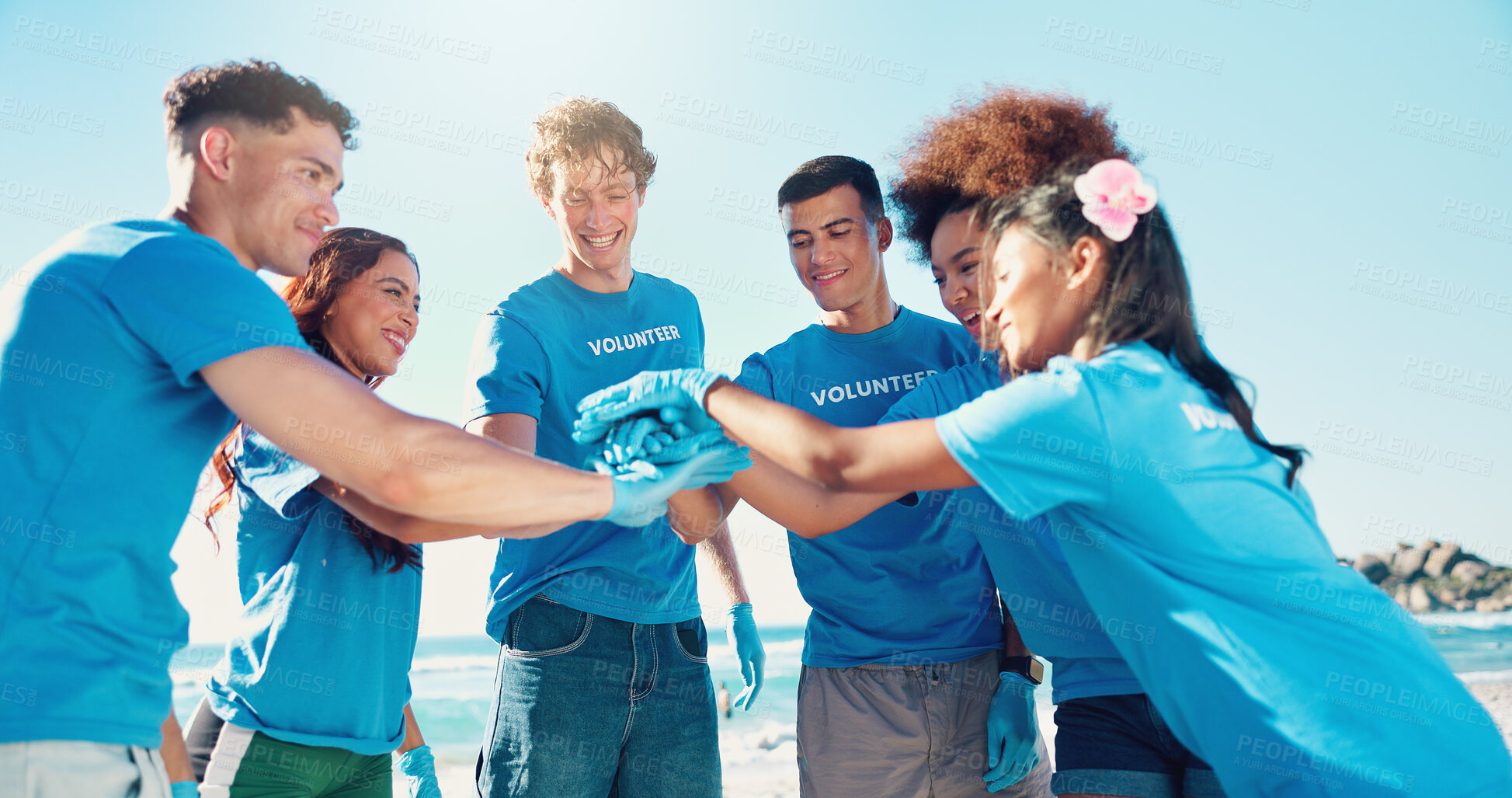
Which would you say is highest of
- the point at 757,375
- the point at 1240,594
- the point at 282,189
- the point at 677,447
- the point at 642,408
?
the point at 282,189

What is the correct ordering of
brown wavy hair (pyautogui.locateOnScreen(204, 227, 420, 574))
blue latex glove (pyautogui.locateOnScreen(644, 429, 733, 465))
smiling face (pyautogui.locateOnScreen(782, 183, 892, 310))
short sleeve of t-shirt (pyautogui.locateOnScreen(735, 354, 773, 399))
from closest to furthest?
blue latex glove (pyautogui.locateOnScreen(644, 429, 733, 465)), brown wavy hair (pyautogui.locateOnScreen(204, 227, 420, 574)), short sleeve of t-shirt (pyautogui.locateOnScreen(735, 354, 773, 399)), smiling face (pyautogui.locateOnScreen(782, 183, 892, 310))

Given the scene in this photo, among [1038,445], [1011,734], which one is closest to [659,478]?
[1038,445]

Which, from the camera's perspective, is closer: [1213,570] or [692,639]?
[1213,570]

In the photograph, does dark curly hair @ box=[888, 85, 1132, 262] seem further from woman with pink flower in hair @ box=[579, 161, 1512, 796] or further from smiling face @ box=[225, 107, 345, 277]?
smiling face @ box=[225, 107, 345, 277]

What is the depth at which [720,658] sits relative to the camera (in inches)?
770

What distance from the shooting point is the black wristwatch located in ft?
9.70

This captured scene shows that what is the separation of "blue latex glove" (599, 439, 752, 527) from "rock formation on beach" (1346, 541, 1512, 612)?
29.4m

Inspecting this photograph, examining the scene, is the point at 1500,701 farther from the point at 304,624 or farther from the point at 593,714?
the point at 304,624

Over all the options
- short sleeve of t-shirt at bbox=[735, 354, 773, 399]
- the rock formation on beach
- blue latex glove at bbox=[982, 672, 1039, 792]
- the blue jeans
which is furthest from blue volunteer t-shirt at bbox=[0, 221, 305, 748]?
the rock formation on beach

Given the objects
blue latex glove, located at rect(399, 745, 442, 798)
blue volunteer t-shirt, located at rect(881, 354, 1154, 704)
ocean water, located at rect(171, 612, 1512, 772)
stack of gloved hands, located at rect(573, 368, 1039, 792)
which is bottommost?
ocean water, located at rect(171, 612, 1512, 772)

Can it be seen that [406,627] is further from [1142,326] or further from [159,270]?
[1142,326]

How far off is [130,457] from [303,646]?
845 mm

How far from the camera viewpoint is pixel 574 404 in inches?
127

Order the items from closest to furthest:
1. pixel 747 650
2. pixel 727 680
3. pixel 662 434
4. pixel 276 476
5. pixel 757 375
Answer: pixel 662 434, pixel 276 476, pixel 757 375, pixel 747 650, pixel 727 680
